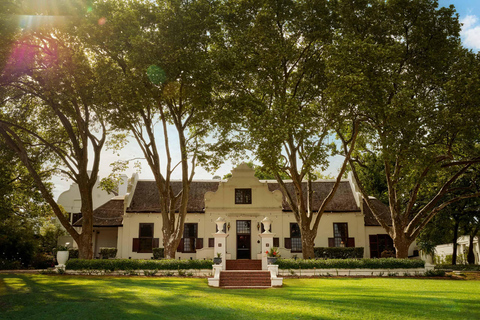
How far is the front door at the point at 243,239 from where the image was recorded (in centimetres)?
2617

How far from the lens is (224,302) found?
11008 mm

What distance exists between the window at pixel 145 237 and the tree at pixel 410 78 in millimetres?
16829

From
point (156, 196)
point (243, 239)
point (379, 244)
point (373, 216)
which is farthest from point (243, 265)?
point (373, 216)

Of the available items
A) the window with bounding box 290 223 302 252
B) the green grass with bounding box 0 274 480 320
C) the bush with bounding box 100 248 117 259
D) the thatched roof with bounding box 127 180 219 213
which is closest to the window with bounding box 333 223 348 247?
the window with bounding box 290 223 302 252

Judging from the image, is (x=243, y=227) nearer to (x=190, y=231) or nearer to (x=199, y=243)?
(x=199, y=243)

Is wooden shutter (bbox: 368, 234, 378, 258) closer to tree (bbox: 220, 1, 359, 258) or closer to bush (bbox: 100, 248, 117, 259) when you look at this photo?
tree (bbox: 220, 1, 359, 258)

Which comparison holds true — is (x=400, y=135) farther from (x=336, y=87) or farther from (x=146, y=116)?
(x=146, y=116)

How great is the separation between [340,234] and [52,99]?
2039cm

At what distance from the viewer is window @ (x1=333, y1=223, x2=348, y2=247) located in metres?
26.8

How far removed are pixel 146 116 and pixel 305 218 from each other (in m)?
10.3

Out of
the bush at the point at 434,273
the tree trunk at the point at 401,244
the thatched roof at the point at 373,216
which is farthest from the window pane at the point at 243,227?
the bush at the point at 434,273

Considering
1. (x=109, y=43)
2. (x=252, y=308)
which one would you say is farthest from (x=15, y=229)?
(x=252, y=308)

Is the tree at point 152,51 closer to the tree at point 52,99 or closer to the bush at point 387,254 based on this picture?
the tree at point 52,99

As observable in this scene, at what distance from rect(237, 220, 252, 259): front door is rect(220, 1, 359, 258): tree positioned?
6.40 meters
